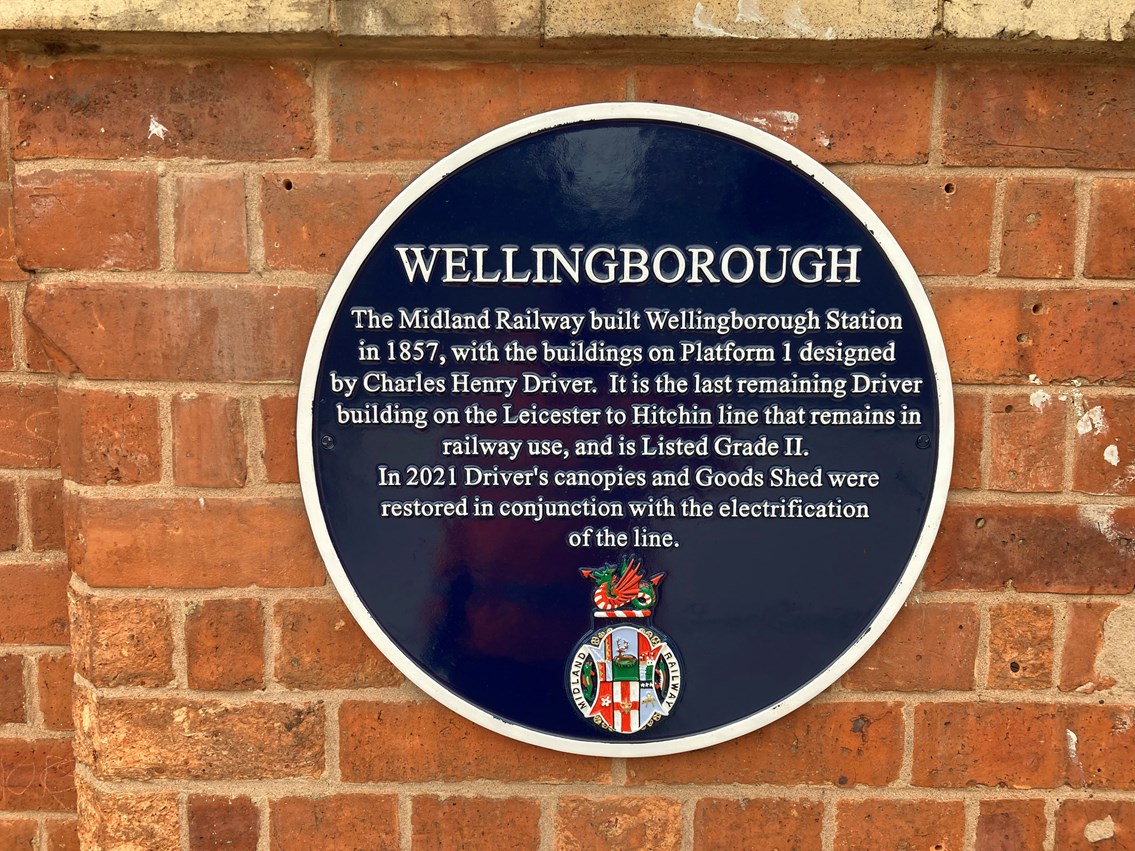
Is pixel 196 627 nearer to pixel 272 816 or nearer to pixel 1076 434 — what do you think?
pixel 272 816

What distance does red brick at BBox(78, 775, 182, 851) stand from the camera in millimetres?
1380

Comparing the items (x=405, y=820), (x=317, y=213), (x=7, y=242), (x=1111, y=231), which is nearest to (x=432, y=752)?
(x=405, y=820)

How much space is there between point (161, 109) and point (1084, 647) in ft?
5.14

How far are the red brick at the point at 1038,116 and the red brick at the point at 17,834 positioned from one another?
1835mm

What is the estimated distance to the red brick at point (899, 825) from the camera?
4.53ft

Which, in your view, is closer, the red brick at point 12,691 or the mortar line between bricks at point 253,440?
the mortar line between bricks at point 253,440

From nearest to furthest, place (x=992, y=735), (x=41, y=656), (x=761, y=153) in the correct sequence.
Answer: (x=761, y=153), (x=992, y=735), (x=41, y=656)

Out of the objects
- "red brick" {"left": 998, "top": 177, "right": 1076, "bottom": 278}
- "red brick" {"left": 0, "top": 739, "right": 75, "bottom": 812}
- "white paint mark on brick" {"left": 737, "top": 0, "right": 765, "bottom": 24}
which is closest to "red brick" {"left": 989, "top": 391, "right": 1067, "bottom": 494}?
"red brick" {"left": 998, "top": 177, "right": 1076, "bottom": 278}

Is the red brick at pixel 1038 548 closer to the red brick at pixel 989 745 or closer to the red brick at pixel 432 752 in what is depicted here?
the red brick at pixel 989 745

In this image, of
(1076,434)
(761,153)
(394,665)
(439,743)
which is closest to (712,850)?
(439,743)

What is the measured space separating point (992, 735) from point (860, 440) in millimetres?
512

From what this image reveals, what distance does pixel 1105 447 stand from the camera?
1.32 metres

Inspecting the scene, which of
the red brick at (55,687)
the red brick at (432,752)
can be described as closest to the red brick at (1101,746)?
the red brick at (432,752)

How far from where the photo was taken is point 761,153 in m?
1.26
